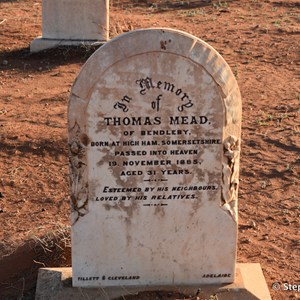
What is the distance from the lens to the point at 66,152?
20.8ft

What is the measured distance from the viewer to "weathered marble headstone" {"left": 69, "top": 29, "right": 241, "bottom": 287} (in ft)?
12.4

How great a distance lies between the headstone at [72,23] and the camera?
9.78 meters

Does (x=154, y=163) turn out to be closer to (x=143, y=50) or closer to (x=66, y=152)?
(x=143, y=50)

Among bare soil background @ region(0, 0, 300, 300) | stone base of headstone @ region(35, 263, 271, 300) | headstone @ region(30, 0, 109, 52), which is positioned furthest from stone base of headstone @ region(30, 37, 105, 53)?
stone base of headstone @ region(35, 263, 271, 300)

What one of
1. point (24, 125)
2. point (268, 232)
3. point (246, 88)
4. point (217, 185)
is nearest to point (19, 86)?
point (24, 125)

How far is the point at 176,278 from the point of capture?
4.18 meters

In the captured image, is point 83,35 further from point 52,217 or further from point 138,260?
point 138,260

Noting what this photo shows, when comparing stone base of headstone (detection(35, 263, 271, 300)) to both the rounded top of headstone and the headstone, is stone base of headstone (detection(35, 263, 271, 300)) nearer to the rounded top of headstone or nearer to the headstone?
the rounded top of headstone

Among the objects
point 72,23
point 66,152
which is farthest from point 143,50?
point 72,23

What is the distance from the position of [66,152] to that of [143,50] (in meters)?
2.77

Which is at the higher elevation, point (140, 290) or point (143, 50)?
point (143, 50)

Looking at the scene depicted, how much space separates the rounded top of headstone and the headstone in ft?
20.2

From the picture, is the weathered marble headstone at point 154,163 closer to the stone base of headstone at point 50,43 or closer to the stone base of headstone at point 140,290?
the stone base of headstone at point 140,290

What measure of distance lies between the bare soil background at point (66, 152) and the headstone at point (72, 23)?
0.66 ft
